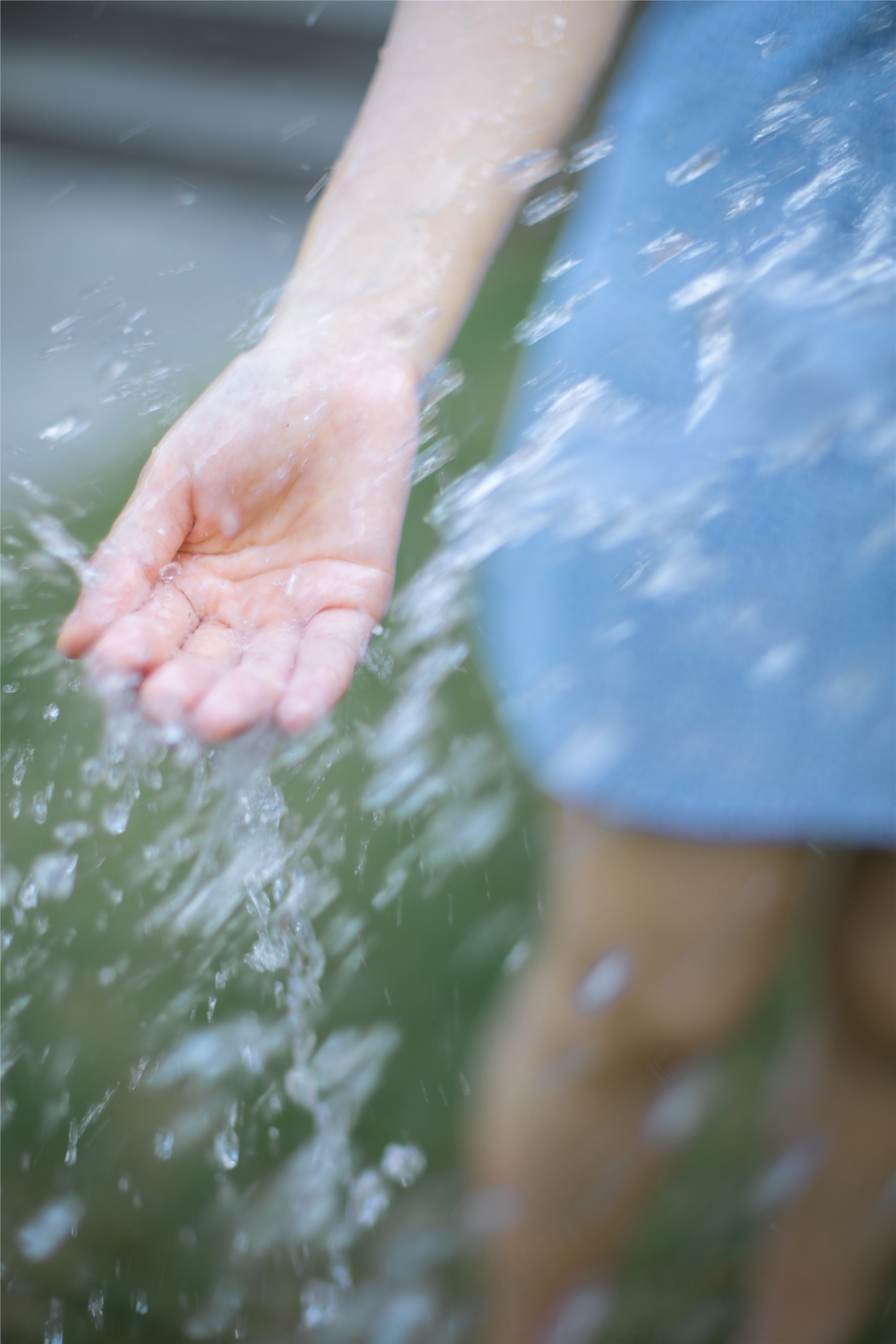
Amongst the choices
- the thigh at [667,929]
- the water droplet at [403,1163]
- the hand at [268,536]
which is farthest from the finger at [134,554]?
the water droplet at [403,1163]

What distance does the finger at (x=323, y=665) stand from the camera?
0.65 meters

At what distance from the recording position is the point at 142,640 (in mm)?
667

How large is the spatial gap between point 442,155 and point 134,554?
44 cm

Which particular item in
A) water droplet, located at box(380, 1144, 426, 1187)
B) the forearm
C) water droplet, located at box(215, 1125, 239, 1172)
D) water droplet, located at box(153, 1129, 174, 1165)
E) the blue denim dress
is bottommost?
water droplet, located at box(380, 1144, 426, 1187)

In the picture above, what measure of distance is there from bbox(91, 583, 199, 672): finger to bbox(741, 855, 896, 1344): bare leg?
0.50 meters

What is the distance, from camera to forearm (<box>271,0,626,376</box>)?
2.78 ft

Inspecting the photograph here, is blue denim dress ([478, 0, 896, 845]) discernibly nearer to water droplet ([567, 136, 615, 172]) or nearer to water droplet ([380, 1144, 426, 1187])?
water droplet ([567, 136, 615, 172])

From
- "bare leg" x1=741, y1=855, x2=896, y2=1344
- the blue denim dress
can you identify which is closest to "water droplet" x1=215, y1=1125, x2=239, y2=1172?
"bare leg" x1=741, y1=855, x2=896, y2=1344

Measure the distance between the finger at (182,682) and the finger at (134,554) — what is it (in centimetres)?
6

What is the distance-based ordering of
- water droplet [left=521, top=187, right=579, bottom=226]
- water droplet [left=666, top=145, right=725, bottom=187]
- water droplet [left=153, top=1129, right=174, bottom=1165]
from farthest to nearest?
1. water droplet [left=153, top=1129, right=174, bottom=1165]
2. water droplet [left=521, top=187, right=579, bottom=226]
3. water droplet [left=666, top=145, right=725, bottom=187]

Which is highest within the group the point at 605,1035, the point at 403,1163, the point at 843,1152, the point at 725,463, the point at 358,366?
the point at 358,366

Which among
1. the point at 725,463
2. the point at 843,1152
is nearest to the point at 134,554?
the point at 725,463

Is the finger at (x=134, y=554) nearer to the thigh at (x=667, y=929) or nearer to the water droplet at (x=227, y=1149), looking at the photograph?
the thigh at (x=667, y=929)

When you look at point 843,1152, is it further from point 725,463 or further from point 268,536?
point 268,536
